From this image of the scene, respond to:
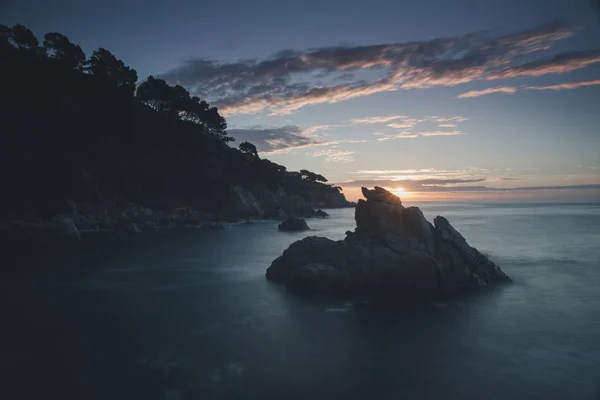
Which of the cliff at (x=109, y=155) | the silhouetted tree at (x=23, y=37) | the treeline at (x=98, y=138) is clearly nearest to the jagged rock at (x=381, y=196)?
the cliff at (x=109, y=155)

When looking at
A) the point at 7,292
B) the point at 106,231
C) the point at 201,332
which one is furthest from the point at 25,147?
the point at 201,332

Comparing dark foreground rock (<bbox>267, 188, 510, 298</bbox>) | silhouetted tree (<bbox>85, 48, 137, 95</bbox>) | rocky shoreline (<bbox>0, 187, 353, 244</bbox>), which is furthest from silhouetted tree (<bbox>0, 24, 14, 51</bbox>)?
dark foreground rock (<bbox>267, 188, 510, 298</bbox>)

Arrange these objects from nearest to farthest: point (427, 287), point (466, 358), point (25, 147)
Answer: point (466, 358) → point (427, 287) → point (25, 147)

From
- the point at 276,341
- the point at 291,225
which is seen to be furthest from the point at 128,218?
the point at 276,341

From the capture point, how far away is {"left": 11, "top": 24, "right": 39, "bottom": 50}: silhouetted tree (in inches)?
4001

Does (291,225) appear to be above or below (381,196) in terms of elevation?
below

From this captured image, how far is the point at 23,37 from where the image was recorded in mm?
102438

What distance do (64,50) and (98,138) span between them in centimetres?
3800

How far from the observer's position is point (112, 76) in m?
111

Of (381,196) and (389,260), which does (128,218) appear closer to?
(381,196)

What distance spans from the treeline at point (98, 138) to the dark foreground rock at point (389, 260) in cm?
4859

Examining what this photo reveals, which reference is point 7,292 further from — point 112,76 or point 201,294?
point 112,76

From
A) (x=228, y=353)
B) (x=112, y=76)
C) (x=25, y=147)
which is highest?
(x=112, y=76)

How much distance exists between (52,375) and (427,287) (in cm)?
2325
